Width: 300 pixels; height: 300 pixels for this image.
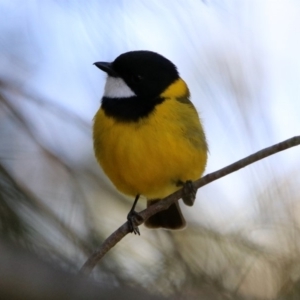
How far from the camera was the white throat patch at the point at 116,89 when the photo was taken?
2.17 meters

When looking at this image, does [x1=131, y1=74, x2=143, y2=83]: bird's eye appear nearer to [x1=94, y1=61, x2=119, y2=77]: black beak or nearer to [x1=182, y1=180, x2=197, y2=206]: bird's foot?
[x1=94, y1=61, x2=119, y2=77]: black beak

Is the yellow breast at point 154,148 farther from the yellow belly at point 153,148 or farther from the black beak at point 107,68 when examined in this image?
the black beak at point 107,68

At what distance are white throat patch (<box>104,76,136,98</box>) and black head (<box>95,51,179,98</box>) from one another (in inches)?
0.6

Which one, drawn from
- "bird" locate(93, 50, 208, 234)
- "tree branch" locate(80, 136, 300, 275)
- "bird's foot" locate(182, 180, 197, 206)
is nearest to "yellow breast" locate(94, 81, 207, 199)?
"bird" locate(93, 50, 208, 234)

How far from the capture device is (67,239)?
1.40 m

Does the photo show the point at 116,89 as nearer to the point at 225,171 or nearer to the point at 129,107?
the point at 129,107

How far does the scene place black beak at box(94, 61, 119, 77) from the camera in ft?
6.75

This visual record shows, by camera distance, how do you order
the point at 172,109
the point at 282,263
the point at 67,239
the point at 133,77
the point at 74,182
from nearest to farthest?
the point at 67,239 → the point at 282,263 → the point at 74,182 → the point at 172,109 → the point at 133,77

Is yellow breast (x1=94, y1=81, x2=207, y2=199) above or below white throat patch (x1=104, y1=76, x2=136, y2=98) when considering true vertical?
below

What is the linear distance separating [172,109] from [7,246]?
1.57m

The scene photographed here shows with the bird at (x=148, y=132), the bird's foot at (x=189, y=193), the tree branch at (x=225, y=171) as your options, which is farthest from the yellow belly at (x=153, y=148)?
the tree branch at (x=225, y=171)

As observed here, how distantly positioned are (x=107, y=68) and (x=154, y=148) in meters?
0.43

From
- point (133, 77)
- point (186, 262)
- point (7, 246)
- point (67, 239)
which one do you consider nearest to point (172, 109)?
point (133, 77)

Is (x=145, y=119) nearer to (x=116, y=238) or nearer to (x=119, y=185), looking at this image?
(x=119, y=185)
